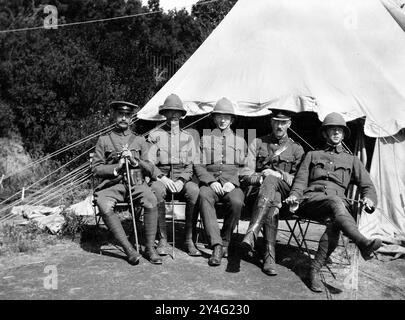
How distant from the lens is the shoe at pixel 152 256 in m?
4.52

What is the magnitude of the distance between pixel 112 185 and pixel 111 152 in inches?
16.9

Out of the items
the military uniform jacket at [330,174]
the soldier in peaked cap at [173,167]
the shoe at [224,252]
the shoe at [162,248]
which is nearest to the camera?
the military uniform jacket at [330,174]

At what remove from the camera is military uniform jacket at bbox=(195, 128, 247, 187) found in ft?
17.2

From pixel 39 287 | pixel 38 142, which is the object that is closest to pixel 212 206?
pixel 39 287

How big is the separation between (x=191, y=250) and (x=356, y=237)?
1826 millimetres

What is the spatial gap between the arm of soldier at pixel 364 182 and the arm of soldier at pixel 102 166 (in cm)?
259

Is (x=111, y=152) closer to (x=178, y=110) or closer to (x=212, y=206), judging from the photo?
(x=178, y=110)

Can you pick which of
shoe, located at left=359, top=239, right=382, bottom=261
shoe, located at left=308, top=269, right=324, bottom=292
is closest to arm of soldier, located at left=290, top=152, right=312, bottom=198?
shoe, located at left=308, top=269, right=324, bottom=292

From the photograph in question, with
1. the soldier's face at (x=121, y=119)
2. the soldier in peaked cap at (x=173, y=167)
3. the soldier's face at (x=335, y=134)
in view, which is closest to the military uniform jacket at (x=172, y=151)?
the soldier in peaked cap at (x=173, y=167)

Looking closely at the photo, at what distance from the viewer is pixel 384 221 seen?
6.04 metres

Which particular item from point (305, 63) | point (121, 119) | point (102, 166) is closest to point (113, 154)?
point (102, 166)

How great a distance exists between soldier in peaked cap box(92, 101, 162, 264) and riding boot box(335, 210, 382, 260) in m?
1.85

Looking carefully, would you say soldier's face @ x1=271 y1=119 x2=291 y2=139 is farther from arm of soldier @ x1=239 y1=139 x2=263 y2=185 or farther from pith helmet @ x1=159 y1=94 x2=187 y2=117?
pith helmet @ x1=159 y1=94 x2=187 y2=117

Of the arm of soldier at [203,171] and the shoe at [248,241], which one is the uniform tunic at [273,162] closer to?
the arm of soldier at [203,171]
